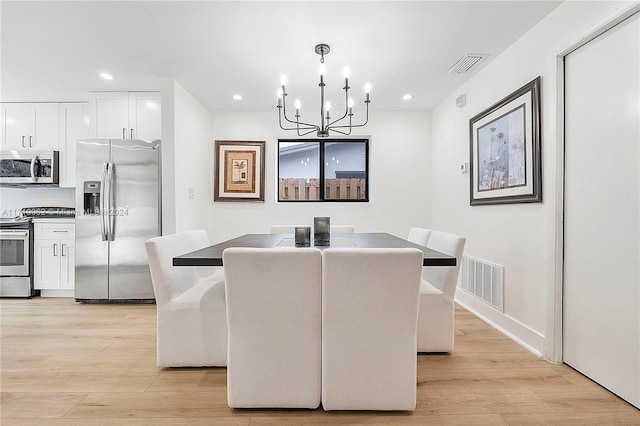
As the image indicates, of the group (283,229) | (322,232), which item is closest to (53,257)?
(283,229)

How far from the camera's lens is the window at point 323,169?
15.0ft

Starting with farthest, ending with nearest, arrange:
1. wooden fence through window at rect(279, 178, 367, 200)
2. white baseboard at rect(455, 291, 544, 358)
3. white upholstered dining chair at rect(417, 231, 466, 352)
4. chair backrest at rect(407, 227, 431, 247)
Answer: wooden fence through window at rect(279, 178, 367, 200), chair backrest at rect(407, 227, 431, 247), white baseboard at rect(455, 291, 544, 358), white upholstered dining chair at rect(417, 231, 466, 352)

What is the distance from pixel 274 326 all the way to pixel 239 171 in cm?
327

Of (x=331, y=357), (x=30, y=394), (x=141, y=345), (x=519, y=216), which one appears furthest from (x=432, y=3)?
(x=30, y=394)

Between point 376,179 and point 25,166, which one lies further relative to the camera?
point 376,179

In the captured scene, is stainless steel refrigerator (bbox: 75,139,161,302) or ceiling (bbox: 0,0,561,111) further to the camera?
stainless steel refrigerator (bbox: 75,139,161,302)

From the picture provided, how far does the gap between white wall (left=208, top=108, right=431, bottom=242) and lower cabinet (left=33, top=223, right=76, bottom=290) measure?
1.62 m

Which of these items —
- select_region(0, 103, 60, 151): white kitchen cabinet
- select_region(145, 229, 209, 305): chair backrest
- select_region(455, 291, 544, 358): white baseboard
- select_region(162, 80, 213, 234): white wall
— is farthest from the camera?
select_region(0, 103, 60, 151): white kitchen cabinet

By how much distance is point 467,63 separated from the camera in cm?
296

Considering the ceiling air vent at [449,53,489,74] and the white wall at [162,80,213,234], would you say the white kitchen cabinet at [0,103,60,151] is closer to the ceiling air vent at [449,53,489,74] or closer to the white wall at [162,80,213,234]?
the white wall at [162,80,213,234]

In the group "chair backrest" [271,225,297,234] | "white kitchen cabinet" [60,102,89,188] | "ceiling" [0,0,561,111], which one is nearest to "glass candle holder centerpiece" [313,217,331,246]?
"chair backrest" [271,225,297,234]

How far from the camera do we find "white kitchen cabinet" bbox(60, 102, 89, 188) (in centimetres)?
406

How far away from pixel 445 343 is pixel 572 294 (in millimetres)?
848

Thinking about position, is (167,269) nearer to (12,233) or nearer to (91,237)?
(91,237)
